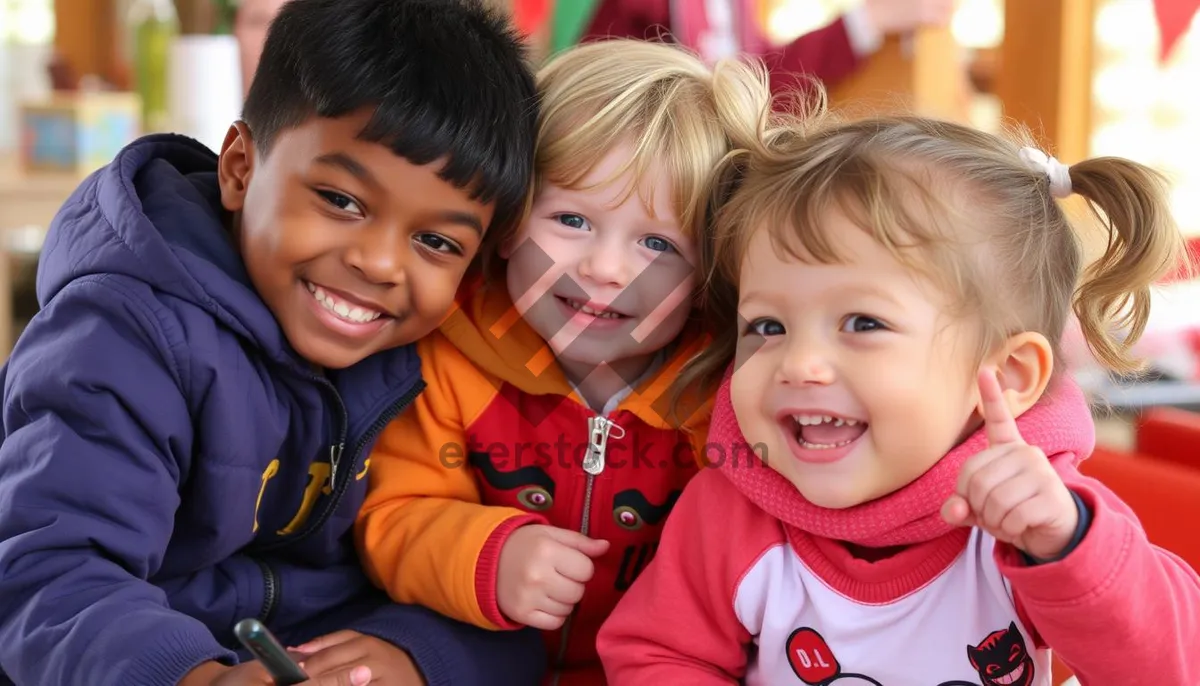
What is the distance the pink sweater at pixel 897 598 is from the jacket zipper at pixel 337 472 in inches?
9.9

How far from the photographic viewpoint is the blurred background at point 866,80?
4.78 feet

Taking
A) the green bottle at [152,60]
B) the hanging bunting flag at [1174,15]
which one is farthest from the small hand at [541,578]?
the green bottle at [152,60]

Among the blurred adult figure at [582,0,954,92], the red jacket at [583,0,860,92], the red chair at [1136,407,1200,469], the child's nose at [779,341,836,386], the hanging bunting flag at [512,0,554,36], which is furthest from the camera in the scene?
the hanging bunting flag at [512,0,554,36]

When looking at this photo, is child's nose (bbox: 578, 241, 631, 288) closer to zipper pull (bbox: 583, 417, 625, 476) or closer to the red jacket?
zipper pull (bbox: 583, 417, 625, 476)

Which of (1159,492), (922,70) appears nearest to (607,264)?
(1159,492)

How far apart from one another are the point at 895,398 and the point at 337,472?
0.48m

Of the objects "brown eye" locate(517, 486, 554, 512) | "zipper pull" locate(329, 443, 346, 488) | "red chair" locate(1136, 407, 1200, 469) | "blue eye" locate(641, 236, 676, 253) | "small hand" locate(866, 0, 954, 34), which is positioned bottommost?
"brown eye" locate(517, 486, 554, 512)

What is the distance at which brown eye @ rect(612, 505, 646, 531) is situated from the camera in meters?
1.07

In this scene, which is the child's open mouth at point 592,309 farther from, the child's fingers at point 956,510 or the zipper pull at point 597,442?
the child's fingers at point 956,510

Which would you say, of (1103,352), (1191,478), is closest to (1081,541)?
(1103,352)

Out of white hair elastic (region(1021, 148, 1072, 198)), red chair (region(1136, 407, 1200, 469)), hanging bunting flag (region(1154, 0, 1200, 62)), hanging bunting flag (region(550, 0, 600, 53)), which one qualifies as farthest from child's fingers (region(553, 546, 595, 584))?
hanging bunting flag (region(550, 0, 600, 53))

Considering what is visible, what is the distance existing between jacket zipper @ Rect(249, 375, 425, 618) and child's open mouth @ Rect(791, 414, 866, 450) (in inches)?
13.9

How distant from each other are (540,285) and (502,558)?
0.23 m

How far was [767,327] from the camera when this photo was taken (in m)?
0.91
